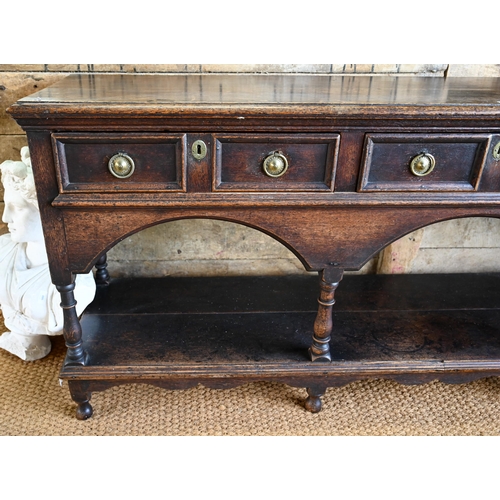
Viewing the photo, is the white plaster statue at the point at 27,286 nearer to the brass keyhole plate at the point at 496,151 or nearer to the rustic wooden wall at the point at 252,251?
the rustic wooden wall at the point at 252,251

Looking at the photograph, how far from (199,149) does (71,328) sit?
735mm

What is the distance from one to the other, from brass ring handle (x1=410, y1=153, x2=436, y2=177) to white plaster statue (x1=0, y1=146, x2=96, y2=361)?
1.23 metres

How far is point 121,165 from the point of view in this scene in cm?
123

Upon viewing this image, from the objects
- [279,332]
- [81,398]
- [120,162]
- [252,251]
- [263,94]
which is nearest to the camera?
[120,162]

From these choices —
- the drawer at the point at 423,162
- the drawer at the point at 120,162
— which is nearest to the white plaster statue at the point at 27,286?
the drawer at the point at 120,162

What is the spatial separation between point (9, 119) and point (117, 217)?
2.70 ft

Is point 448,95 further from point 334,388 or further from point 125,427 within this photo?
point 125,427

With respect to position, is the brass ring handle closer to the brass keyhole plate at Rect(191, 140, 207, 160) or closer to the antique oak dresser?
the antique oak dresser

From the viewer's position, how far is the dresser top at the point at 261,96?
3.82ft

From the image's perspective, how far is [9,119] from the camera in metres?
1.77

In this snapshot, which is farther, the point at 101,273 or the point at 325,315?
the point at 101,273

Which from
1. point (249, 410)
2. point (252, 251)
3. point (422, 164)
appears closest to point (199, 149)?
point (422, 164)

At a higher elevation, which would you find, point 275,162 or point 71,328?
point 275,162

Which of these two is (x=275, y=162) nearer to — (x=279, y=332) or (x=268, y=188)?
(x=268, y=188)
